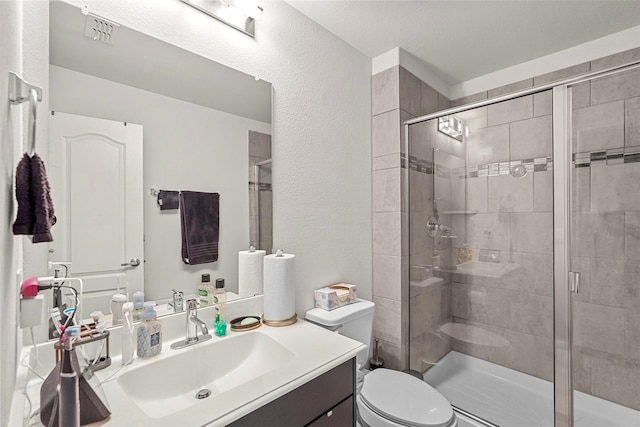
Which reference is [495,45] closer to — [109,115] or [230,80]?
[230,80]

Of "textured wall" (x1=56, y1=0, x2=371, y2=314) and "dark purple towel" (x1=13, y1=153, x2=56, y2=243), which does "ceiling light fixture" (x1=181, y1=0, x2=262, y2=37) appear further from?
"dark purple towel" (x1=13, y1=153, x2=56, y2=243)

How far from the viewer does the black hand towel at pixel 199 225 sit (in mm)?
1225

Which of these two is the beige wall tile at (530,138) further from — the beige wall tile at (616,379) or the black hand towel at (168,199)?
the black hand towel at (168,199)

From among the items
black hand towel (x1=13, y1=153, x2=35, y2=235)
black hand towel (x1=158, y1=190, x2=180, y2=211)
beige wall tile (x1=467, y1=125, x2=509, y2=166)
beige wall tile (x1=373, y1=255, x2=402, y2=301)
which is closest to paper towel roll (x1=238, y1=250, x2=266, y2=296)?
black hand towel (x1=158, y1=190, x2=180, y2=211)

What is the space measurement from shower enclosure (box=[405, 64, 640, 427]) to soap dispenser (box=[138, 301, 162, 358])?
1525 millimetres

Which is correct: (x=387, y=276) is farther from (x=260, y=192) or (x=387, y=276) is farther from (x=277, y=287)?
(x=260, y=192)

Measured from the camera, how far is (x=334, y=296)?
5.30ft

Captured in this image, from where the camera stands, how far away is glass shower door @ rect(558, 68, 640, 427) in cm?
155

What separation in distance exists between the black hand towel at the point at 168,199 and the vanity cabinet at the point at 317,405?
2.53ft

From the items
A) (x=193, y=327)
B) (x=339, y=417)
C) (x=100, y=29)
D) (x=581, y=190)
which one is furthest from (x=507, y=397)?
(x=100, y=29)

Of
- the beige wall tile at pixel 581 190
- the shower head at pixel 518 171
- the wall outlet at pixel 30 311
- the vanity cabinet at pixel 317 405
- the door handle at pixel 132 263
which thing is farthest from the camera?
the shower head at pixel 518 171

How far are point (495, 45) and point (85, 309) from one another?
2.56 meters

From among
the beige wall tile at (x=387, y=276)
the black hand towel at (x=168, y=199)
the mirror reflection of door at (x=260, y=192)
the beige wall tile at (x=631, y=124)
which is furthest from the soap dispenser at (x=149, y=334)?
the beige wall tile at (x=631, y=124)

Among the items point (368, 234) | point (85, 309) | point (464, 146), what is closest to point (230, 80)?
point (85, 309)
